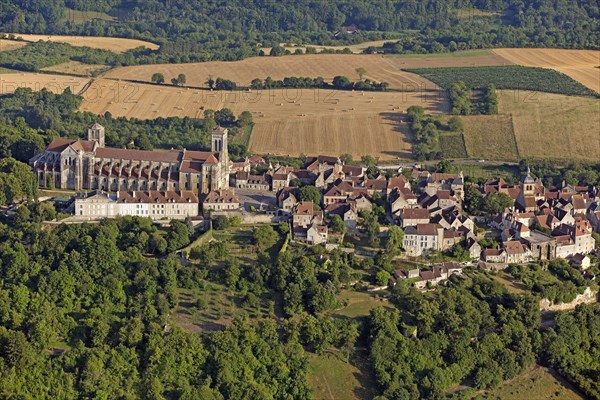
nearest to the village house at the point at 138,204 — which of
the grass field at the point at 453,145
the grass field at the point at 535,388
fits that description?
the grass field at the point at 535,388

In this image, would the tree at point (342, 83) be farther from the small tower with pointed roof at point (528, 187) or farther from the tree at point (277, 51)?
the small tower with pointed roof at point (528, 187)

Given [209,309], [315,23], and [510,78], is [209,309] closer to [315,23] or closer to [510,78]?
[510,78]

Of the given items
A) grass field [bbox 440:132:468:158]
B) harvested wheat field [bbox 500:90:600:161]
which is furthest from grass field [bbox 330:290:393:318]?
harvested wheat field [bbox 500:90:600:161]

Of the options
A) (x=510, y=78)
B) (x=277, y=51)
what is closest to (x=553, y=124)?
(x=510, y=78)

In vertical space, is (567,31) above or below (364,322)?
above

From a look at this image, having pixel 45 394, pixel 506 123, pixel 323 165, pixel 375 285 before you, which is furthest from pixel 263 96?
pixel 45 394

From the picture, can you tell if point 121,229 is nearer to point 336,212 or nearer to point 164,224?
point 164,224
